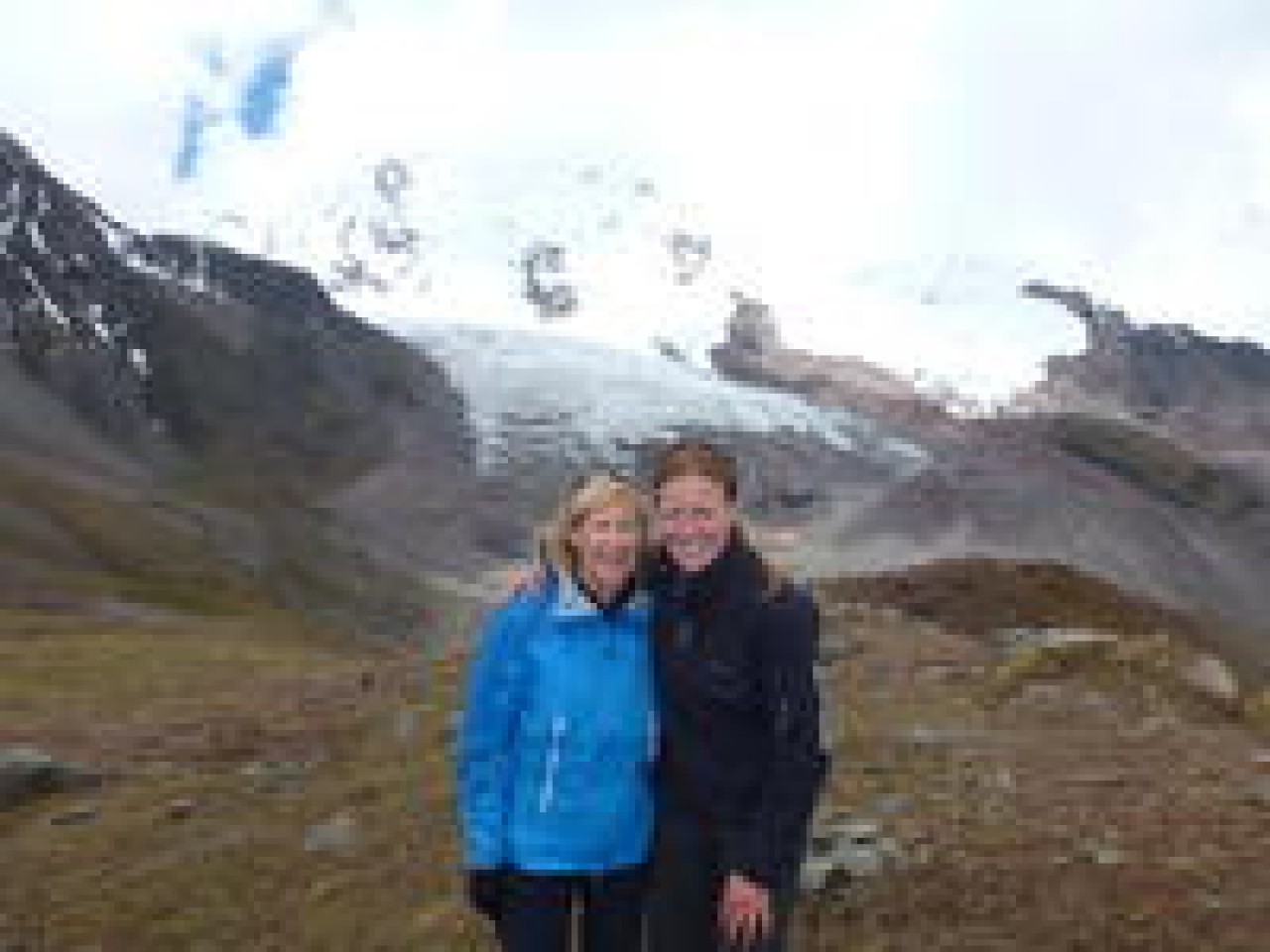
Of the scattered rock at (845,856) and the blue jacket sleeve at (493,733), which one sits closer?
the blue jacket sleeve at (493,733)

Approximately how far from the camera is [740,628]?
11.6 meters

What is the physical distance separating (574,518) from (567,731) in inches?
40.8

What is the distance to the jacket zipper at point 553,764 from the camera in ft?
38.8

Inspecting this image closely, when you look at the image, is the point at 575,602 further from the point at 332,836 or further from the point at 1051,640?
the point at 1051,640

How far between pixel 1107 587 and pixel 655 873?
47171 millimetres

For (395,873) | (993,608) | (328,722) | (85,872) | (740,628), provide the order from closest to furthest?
1. (740,628)
2. (395,873)
3. (85,872)
4. (328,722)
5. (993,608)

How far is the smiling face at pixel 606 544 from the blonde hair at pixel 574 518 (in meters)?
0.02

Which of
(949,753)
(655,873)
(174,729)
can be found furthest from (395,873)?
(174,729)

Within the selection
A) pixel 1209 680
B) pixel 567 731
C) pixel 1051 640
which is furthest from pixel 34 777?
pixel 567 731

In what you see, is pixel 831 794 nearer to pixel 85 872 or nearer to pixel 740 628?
pixel 85 872

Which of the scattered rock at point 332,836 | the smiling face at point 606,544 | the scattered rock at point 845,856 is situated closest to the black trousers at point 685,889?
the smiling face at point 606,544

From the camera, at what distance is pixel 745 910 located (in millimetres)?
11539

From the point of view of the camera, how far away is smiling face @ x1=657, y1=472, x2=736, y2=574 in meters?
11.8

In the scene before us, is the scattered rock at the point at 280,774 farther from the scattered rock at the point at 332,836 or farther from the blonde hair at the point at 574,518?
the blonde hair at the point at 574,518
